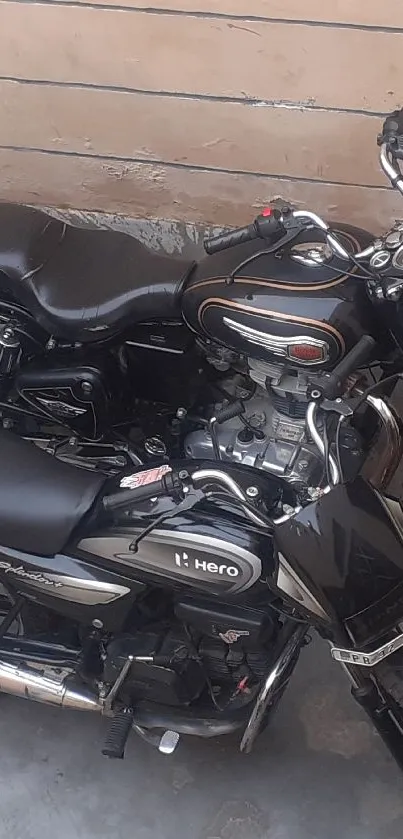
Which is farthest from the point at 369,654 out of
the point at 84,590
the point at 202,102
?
the point at 202,102

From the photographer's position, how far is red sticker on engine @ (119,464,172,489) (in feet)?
5.66

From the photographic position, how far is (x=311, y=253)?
176 centimetres

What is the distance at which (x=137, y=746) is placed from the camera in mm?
2316

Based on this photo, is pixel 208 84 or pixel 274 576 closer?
pixel 274 576

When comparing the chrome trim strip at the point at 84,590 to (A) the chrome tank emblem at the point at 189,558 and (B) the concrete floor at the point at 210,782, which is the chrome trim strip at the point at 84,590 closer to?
(A) the chrome tank emblem at the point at 189,558

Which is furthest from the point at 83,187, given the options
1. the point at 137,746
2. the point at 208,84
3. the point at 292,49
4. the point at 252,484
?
the point at 137,746

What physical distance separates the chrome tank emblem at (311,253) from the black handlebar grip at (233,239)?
3.5 inches

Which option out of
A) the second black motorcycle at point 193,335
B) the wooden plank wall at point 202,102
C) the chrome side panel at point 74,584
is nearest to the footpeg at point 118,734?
the chrome side panel at point 74,584

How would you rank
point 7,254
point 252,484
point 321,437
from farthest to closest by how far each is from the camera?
point 7,254 → point 252,484 → point 321,437

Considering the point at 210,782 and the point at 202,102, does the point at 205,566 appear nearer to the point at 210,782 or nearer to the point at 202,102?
the point at 210,782

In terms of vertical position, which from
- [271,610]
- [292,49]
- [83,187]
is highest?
[292,49]

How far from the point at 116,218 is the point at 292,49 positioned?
681mm

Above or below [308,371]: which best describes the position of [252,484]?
below

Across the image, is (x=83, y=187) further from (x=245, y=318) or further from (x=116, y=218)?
(x=245, y=318)
